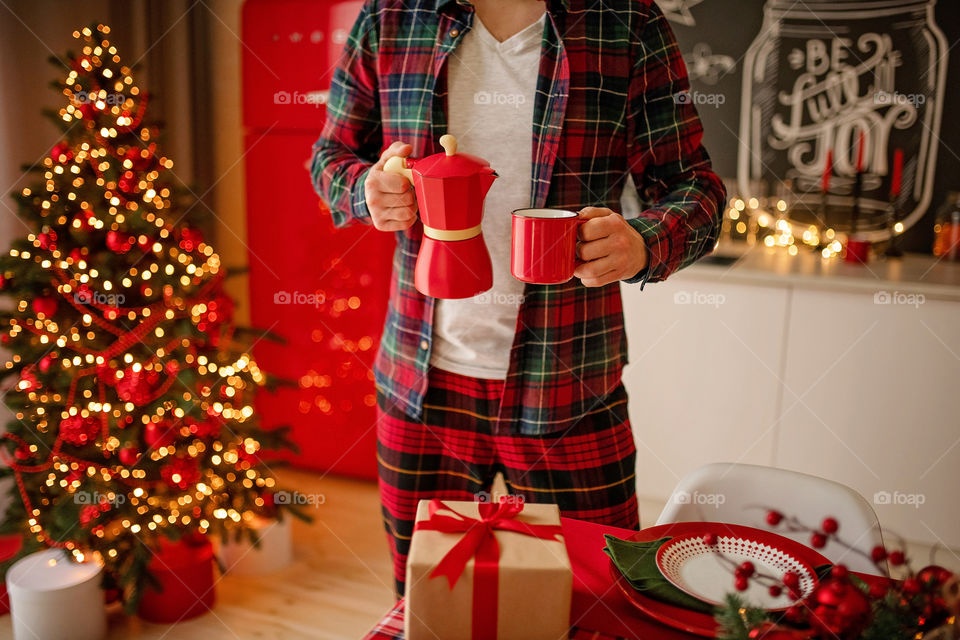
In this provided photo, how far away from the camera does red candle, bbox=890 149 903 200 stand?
274cm

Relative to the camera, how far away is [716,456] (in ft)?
8.64

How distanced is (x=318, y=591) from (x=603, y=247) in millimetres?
1646

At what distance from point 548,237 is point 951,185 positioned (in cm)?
229

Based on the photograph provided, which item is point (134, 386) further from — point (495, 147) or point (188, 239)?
point (495, 147)

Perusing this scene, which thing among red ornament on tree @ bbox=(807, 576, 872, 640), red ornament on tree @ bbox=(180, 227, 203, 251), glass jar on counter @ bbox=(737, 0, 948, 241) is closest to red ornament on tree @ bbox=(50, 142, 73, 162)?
red ornament on tree @ bbox=(180, 227, 203, 251)

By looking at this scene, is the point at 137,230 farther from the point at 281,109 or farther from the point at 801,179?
the point at 801,179

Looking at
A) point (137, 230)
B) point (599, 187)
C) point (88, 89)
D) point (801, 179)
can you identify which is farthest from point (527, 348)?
point (801, 179)

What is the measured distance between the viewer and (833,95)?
2787mm

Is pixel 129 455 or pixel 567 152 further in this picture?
pixel 129 455

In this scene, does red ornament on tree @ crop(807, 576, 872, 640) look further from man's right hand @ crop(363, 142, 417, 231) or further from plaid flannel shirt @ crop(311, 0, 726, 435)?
man's right hand @ crop(363, 142, 417, 231)

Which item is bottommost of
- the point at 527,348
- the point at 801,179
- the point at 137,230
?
the point at 527,348

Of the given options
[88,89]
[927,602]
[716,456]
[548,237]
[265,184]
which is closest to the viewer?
[927,602]

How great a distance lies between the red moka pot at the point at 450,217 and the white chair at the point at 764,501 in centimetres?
52

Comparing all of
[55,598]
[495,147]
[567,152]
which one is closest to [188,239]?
[55,598]
